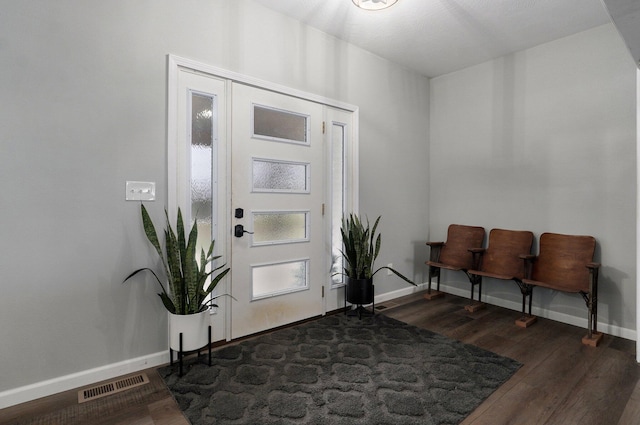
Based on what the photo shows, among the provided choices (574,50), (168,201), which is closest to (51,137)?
(168,201)

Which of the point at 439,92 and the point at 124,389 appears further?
the point at 439,92

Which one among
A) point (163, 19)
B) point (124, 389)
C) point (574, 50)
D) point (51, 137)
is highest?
point (574, 50)

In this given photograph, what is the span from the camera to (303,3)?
282cm

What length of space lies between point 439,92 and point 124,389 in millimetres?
4523

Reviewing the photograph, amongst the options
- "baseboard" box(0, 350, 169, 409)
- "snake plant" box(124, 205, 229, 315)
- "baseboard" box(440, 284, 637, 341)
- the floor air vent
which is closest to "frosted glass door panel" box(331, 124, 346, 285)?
"snake plant" box(124, 205, 229, 315)

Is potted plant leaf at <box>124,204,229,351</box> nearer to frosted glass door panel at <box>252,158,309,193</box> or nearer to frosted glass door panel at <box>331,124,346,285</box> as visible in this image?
frosted glass door panel at <box>252,158,309,193</box>

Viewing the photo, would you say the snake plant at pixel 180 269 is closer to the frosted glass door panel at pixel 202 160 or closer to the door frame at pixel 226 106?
the door frame at pixel 226 106

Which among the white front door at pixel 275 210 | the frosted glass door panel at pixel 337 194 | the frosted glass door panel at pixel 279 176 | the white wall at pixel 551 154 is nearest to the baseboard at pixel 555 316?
the white wall at pixel 551 154

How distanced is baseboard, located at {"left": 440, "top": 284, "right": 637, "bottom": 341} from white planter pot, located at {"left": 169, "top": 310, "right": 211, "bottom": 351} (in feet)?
10.4

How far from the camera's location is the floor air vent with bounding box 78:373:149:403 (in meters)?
2.01

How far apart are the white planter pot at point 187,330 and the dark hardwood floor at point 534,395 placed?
27cm

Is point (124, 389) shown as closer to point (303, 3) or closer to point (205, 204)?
point (205, 204)

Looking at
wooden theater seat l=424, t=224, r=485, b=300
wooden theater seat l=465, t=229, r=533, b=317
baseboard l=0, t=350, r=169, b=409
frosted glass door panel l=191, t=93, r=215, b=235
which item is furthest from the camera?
wooden theater seat l=424, t=224, r=485, b=300

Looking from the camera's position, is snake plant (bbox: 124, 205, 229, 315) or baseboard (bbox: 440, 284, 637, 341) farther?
baseboard (bbox: 440, 284, 637, 341)
